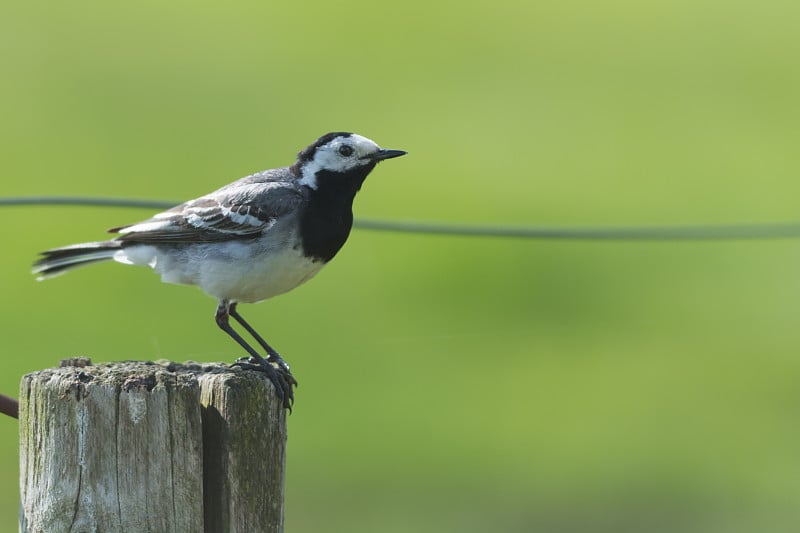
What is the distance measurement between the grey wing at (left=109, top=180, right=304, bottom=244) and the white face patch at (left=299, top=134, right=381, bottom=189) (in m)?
0.11

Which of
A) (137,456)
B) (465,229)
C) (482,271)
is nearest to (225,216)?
(465,229)

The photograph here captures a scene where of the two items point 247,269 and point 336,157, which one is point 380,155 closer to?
point 336,157

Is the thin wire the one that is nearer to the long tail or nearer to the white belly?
the long tail

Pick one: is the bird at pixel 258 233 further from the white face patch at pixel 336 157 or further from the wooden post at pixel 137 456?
the wooden post at pixel 137 456

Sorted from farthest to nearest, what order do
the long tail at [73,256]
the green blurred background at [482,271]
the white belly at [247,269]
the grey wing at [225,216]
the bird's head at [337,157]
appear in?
the green blurred background at [482,271]
the long tail at [73,256]
the bird's head at [337,157]
the grey wing at [225,216]
the white belly at [247,269]

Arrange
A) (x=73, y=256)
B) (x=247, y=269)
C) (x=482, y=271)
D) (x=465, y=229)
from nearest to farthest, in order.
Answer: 1. (x=247, y=269)
2. (x=73, y=256)
3. (x=465, y=229)
4. (x=482, y=271)

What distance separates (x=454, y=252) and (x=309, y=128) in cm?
564

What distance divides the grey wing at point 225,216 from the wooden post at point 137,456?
2.25 m

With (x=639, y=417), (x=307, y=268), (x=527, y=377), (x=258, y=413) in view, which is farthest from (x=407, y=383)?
(x=258, y=413)

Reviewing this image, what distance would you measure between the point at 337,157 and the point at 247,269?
77 centimetres

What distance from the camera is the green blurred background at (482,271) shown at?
531 inches

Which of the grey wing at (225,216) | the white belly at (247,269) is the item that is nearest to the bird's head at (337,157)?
the grey wing at (225,216)

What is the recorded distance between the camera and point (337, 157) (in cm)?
663

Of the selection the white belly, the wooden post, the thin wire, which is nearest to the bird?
the white belly
